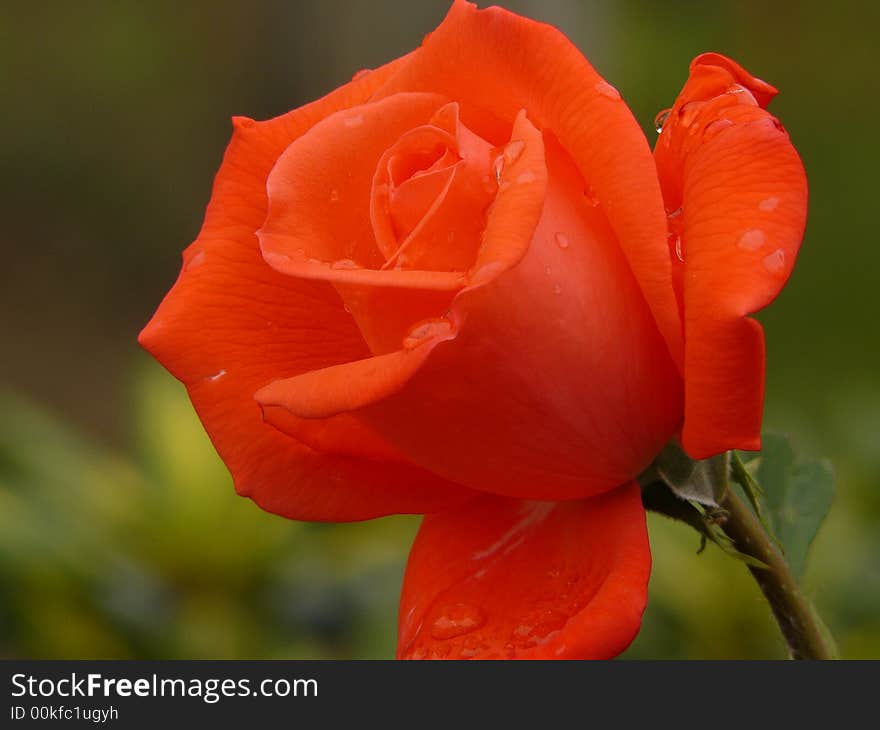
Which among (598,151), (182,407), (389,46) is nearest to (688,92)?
(598,151)

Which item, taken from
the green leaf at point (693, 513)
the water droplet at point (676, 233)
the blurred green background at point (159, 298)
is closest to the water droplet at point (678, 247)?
the water droplet at point (676, 233)

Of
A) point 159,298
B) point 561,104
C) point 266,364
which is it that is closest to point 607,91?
point 561,104

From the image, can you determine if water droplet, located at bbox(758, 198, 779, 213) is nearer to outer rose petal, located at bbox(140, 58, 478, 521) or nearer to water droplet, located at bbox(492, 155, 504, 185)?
water droplet, located at bbox(492, 155, 504, 185)

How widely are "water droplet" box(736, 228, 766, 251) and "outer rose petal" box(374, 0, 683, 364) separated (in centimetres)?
4

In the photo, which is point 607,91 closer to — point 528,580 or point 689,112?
point 689,112

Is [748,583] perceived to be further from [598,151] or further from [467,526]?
[598,151]

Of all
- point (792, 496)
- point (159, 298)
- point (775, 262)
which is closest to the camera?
point (775, 262)

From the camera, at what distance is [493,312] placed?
519mm

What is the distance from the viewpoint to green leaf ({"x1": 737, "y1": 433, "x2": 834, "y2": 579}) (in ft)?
2.32

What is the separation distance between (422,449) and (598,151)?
0.17 m

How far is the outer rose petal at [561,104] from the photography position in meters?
0.52

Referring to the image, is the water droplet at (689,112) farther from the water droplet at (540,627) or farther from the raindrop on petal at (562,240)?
the water droplet at (540,627)

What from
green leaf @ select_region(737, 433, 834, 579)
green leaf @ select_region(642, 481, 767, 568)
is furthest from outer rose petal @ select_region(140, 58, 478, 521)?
green leaf @ select_region(737, 433, 834, 579)

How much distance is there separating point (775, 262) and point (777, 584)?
20 cm
